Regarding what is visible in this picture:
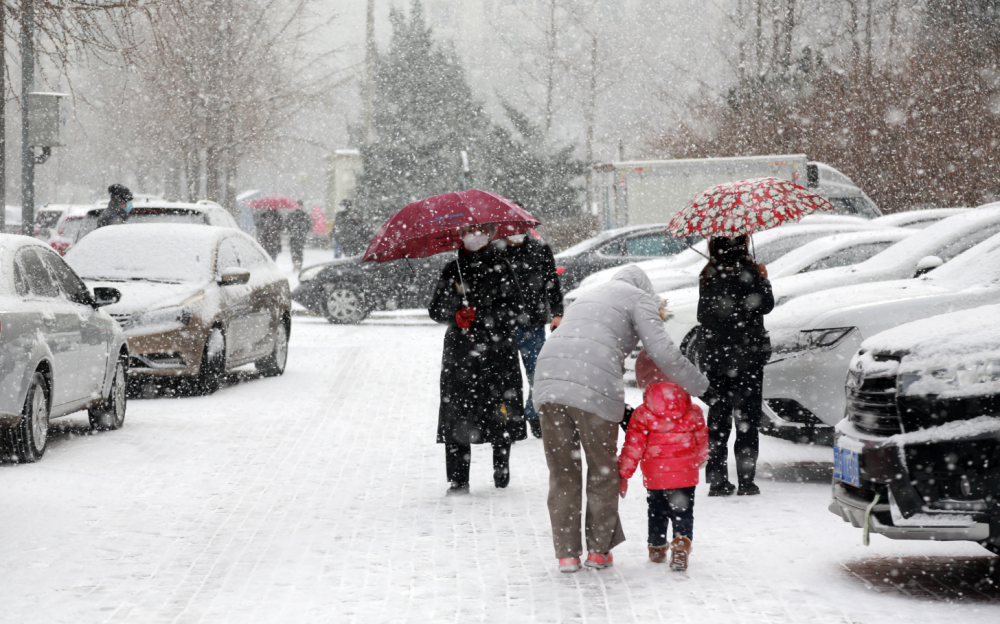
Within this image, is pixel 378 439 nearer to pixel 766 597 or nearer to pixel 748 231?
pixel 748 231

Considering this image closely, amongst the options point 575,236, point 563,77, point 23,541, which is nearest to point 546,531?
point 23,541

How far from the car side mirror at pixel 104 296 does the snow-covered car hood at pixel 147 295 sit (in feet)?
6.81

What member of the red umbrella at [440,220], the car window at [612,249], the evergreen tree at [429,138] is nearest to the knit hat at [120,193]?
the car window at [612,249]

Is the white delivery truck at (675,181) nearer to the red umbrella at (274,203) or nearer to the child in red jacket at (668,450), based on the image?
the red umbrella at (274,203)

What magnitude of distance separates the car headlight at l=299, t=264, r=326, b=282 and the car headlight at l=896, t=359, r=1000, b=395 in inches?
708

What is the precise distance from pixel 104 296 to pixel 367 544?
471 centimetres

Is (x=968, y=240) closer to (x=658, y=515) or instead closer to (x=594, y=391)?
(x=658, y=515)

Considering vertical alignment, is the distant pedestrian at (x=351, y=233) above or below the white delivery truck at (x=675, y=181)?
below

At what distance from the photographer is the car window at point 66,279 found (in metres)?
9.99

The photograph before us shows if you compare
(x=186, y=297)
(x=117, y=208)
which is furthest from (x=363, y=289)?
(x=186, y=297)

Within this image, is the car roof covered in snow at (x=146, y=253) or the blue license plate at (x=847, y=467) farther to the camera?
the car roof covered in snow at (x=146, y=253)

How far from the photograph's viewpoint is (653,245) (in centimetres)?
2064

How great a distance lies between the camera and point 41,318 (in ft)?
29.7

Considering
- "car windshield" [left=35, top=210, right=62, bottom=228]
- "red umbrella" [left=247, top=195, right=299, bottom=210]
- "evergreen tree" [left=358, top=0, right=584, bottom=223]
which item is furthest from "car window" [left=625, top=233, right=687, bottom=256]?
"car windshield" [left=35, top=210, right=62, bottom=228]
